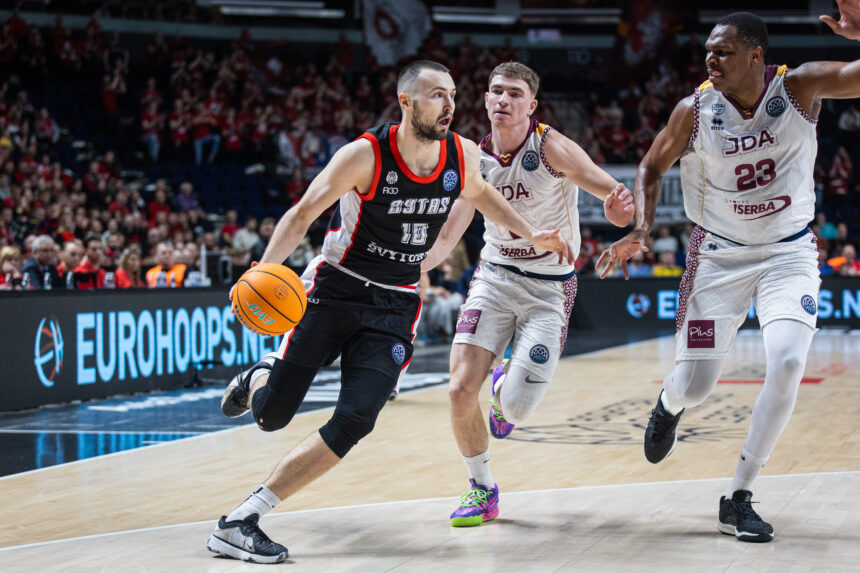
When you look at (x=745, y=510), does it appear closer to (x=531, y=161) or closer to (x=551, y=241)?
(x=551, y=241)

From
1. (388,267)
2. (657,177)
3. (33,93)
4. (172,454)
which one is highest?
(33,93)

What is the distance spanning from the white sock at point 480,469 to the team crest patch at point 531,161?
150 cm

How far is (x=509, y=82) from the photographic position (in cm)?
544

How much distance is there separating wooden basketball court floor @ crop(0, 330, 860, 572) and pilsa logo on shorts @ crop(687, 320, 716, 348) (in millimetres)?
849

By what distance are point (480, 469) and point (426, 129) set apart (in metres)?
1.74

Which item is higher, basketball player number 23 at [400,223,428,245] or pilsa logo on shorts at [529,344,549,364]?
basketball player number 23 at [400,223,428,245]

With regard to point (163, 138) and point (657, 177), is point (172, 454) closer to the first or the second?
point (657, 177)

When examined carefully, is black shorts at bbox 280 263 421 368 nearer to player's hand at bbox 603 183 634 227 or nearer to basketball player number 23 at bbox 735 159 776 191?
player's hand at bbox 603 183 634 227

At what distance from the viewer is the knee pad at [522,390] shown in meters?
5.32

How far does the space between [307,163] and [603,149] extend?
686cm

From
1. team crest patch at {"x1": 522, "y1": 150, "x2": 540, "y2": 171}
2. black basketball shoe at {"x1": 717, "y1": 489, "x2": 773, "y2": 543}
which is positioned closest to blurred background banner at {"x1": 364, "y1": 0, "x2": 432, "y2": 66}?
team crest patch at {"x1": 522, "y1": 150, "x2": 540, "y2": 171}

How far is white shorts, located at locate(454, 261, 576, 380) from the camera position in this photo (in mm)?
5359

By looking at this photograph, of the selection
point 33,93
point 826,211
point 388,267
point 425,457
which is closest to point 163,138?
point 33,93

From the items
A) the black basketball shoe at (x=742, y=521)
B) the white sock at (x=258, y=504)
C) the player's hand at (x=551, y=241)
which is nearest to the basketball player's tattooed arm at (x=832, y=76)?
the player's hand at (x=551, y=241)
